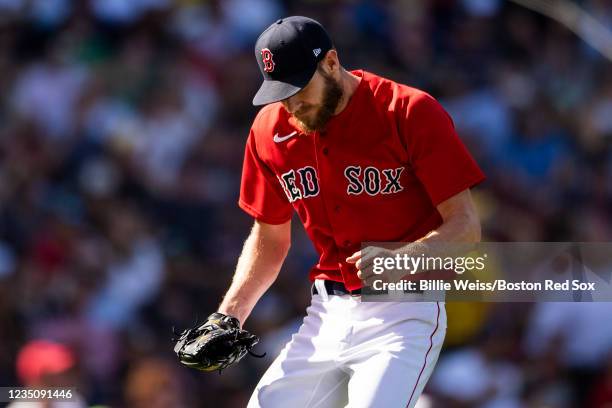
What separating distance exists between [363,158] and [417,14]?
18.2 feet

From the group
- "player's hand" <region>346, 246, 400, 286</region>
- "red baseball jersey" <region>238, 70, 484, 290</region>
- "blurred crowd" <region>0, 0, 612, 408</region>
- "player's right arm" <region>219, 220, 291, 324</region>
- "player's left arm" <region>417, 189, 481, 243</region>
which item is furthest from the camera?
"blurred crowd" <region>0, 0, 612, 408</region>

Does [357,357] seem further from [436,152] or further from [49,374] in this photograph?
[49,374]

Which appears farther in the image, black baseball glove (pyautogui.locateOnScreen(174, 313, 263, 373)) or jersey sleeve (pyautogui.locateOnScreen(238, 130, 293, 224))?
jersey sleeve (pyautogui.locateOnScreen(238, 130, 293, 224))

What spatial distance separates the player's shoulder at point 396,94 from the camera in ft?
15.1

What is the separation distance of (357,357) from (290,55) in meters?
1.19

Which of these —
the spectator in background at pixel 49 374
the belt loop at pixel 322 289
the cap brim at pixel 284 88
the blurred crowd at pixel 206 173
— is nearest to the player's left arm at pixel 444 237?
the belt loop at pixel 322 289

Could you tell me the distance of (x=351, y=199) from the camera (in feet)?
15.7

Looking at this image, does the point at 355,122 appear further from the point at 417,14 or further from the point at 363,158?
the point at 417,14

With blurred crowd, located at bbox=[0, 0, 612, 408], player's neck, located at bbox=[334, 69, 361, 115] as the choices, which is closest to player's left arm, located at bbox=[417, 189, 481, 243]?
player's neck, located at bbox=[334, 69, 361, 115]

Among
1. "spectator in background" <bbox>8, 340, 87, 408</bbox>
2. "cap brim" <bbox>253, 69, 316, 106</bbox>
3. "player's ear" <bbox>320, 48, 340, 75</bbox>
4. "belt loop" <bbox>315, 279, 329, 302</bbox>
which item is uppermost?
"player's ear" <bbox>320, 48, 340, 75</bbox>

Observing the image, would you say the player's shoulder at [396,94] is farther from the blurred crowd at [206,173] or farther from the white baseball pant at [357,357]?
the blurred crowd at [206,173]

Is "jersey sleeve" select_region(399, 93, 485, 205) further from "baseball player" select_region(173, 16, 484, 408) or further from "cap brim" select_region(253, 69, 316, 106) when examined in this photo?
Result: "cap brim" select_region(253, 69, 316, 106)

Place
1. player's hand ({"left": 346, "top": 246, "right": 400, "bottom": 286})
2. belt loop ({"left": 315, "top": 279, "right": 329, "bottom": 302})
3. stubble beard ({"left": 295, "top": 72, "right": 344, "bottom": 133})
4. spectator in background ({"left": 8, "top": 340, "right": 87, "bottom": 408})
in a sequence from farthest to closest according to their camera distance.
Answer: spectator in background ({"left": 8, "top": 340, "right": 87, "bottom": 408}) < belt loop ({"left": 315, "top": 279, "right": 329, "bottom": 302}) < stubble beard ({"left": 295, "top": 72, "right": 344, "bottom": 133}) < player's hand ({"left": 346, "top": 246, "right": 400, "bottom": 286})

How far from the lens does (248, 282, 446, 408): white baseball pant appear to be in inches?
179
